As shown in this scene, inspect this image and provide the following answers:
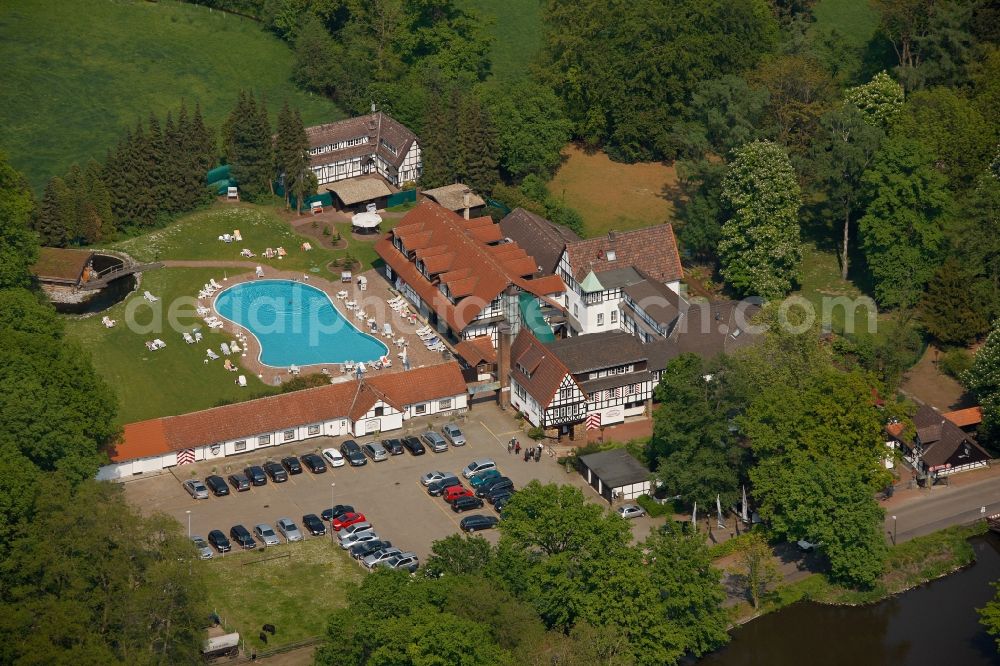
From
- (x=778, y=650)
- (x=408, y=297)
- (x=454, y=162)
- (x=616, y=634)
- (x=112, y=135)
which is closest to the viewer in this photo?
(x=616, y=634)

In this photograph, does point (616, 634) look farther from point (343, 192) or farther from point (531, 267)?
point (343, 192)

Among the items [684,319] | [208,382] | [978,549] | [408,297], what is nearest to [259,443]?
[208,382]

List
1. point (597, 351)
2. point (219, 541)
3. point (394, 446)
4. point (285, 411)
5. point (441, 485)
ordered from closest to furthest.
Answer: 1. point (219, 541)
2. point (441, 485)
3. point (394, 446)
4. point (285, 411)
5. point (597, 351)

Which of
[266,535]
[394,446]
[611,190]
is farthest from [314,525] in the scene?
[611,190]

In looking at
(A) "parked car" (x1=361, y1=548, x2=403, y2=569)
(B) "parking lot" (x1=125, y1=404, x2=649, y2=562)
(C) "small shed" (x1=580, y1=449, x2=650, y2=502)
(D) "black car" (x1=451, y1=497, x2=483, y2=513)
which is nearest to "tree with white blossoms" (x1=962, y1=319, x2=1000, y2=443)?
(C) "small shed" (x1=580, y1=449, x2=650, y2=502)

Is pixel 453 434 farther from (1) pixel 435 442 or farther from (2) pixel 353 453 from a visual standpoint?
(2) pixel 353 453

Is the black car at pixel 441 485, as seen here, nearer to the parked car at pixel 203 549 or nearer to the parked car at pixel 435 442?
the parked car at pixel 435 442
